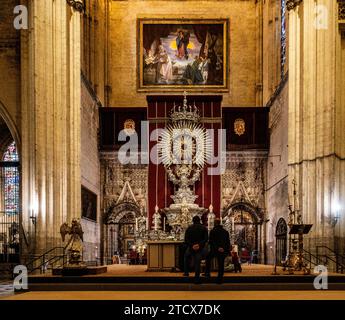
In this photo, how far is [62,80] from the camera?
22.2 metres

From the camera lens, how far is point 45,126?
20.5 metres

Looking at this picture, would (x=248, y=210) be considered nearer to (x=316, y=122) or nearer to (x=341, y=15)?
(x=316, y=122)

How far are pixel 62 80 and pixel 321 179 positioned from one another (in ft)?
30.8

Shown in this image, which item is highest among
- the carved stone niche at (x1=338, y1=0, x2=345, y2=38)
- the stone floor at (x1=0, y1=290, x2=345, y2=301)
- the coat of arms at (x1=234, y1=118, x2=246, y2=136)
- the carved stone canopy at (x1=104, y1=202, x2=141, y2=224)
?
the carved stone niche at (x1=338, y1=0, x2=345, y2=38)

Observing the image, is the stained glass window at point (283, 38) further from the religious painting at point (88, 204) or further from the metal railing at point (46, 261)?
the metal railing at point (46, 261)

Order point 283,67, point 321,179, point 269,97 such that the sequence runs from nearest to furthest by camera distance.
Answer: point 321,179, point 283,67, point 269,97

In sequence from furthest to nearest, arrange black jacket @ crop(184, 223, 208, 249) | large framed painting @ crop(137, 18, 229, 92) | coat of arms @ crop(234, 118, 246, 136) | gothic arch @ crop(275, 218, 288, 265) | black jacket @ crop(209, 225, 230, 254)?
large framed painting @ crop(137, 18, 229, 92)
coat of arms @ crop(234, 118, 246, 136)
gothic arch @ crop(275, 218, 288, 265)
black jacket @ crop(209, 225, 230, 254)
black jacket @ crop(184, 223, 208, 249)

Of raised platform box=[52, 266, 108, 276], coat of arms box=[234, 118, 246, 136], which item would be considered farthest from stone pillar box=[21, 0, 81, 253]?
coat of arms box=[234, 118, 246, 136]

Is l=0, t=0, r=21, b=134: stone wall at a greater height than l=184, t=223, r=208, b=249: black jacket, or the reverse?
l=0, t=0, r=21, b=134: stone wall

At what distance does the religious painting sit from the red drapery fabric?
2704 millimetres

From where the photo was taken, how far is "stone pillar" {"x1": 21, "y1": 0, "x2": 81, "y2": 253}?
19859mm

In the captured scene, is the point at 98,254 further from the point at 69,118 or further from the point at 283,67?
the point at 283,67

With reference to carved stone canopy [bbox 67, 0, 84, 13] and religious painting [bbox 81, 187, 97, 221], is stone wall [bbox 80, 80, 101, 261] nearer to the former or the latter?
religious painting [bbox 81, 187, 97, 221]
